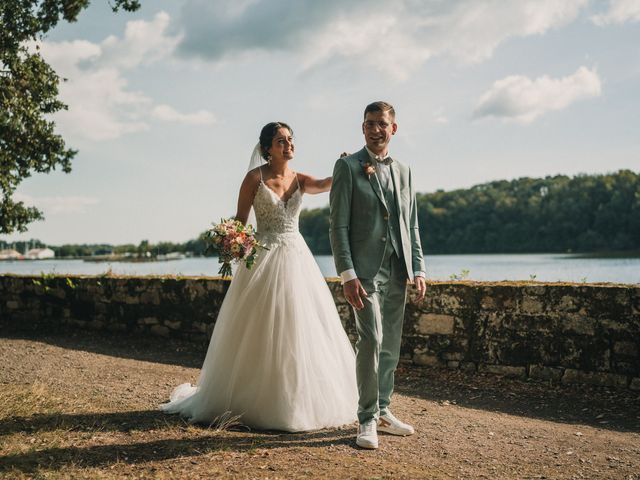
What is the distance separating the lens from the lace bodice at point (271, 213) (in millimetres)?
4469

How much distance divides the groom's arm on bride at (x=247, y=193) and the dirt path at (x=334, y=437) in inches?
65.3

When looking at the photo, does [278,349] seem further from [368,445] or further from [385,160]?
[385,160]

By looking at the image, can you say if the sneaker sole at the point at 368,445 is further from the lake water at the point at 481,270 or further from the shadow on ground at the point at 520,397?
the lake water at the point at 481,270

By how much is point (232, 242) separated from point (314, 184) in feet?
3.02

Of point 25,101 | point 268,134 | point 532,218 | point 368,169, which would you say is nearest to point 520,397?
point 368,169

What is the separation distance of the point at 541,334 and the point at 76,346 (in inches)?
232

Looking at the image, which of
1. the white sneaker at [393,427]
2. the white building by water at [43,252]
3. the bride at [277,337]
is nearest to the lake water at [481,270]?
the bride at [277,337]

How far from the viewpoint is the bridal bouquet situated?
4.14m

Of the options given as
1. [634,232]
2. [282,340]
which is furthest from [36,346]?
[634,232]

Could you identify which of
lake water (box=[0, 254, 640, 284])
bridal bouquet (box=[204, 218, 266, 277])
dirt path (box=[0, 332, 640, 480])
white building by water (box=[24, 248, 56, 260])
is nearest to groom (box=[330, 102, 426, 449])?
dirt path (box=[0, 332, 640, 480])

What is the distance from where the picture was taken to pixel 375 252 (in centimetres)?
370

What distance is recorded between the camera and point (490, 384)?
5.52 metres

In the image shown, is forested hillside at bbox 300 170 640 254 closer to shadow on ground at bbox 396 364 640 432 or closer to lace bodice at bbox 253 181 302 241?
shadow on ground at bbox 396 364 640 432

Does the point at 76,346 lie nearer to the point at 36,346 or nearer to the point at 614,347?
the point at 36,346
